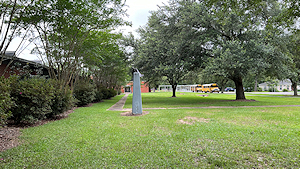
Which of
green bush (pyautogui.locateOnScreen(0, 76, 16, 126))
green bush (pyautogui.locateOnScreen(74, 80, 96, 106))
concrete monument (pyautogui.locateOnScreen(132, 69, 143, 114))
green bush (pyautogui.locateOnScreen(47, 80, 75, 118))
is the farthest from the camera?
green bush (pyautogui.locateOnScreen(74, 80, 96, 106))

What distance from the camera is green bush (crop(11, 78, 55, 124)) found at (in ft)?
19.8

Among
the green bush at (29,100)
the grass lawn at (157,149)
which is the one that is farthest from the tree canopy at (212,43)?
the green bush at (29,100)

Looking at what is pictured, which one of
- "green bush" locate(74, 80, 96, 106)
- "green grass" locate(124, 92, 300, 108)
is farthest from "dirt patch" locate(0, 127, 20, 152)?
"green grass" locate(124, 92, 300, 108)

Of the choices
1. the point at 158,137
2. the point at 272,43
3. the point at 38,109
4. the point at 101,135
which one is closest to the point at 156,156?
the point at 158,137

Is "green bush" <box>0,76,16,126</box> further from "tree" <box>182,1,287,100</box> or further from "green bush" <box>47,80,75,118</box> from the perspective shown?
"tree" <box>182,1,287,100</box>

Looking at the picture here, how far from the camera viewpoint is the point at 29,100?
629 cm

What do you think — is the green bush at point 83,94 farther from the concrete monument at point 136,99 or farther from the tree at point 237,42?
the tree at point 237,42

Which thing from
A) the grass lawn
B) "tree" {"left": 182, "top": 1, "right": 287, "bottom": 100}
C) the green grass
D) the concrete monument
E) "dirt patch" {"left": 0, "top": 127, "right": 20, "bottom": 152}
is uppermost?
"tree" {"left": 182, "top": 1, "right": 287, "bottom": 100}

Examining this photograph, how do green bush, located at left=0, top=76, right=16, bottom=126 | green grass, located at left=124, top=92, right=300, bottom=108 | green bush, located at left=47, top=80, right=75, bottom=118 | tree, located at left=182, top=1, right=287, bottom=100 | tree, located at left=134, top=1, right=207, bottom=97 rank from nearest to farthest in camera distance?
green bush, located at left=0, top=76, right=16, bottom=126
green bush, located at left=47, top=80, right=75, bottom=118
tree, located at left=182, top=1, right=287, bottom=100
green grass, located at left=124, top=92, right=300, bottom=108
tree, located at left=134, top=1, right=207, bottom=97

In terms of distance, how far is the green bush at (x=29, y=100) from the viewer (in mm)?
6035

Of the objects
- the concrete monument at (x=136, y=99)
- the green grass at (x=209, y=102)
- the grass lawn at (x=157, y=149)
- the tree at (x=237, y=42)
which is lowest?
the green grass at (x=209, y=102)

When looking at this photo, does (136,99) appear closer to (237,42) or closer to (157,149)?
(157,149)

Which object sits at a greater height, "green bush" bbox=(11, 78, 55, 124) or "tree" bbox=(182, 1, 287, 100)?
"tree" bbox=(182, 1, 287, 100)

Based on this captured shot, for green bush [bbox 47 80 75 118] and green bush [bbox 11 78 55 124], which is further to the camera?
green bush [bbox 47 80 75 118]
